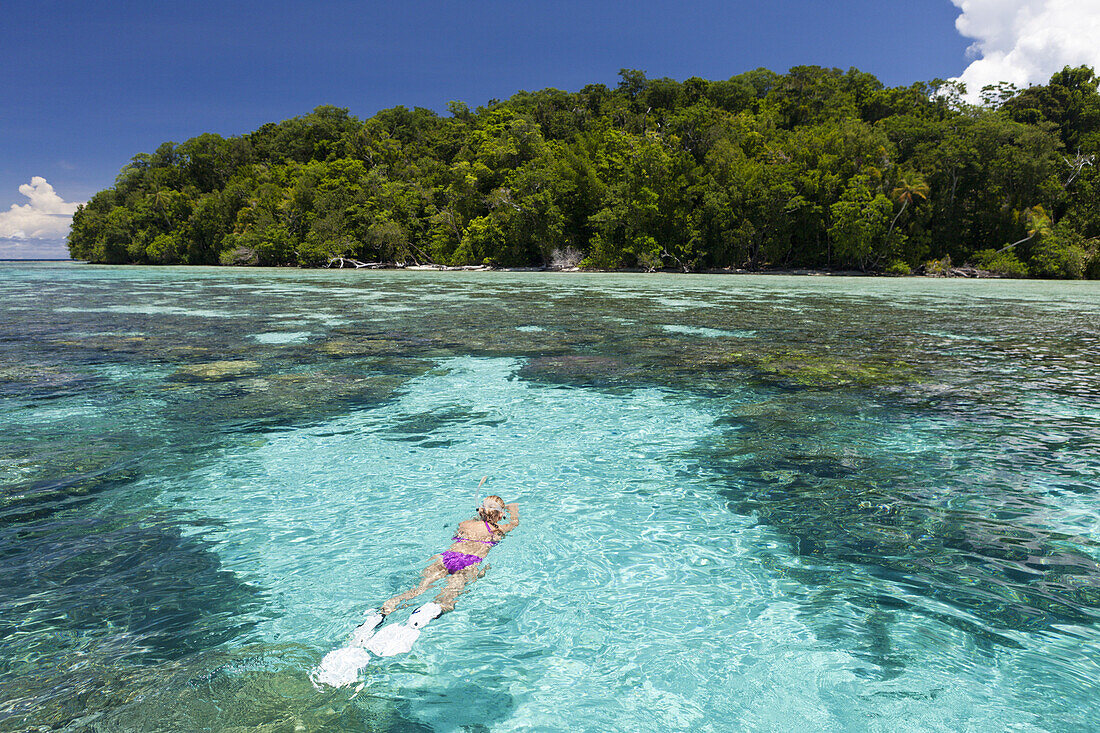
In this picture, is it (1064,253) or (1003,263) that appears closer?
(1064,253)

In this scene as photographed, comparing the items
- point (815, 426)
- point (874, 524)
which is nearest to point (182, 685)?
point (874, 524)

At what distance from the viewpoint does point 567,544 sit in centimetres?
406

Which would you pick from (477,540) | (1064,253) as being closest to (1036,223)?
(1064,253)

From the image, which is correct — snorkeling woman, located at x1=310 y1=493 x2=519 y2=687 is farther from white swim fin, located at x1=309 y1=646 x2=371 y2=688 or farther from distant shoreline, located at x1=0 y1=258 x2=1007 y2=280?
distant shoreline, located at x1=0 y1=258 x2=1007 y2=280

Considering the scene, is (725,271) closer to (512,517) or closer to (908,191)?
(908,191)

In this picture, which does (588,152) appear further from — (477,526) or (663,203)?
(477,526)

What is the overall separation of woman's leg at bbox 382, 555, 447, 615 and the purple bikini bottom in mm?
44

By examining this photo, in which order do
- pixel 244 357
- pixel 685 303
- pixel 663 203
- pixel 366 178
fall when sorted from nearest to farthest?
pixel 244 357, pixel 685 303, pixel 663 203, pixel 366 178

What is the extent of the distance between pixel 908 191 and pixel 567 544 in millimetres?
53033

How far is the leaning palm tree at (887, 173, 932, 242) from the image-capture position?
44.4 meters


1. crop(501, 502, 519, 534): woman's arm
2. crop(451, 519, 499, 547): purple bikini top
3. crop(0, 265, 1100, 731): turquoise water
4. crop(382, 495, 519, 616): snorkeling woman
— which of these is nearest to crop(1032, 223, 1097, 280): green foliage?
crop(0, 265, 1100, 731): turquoise water

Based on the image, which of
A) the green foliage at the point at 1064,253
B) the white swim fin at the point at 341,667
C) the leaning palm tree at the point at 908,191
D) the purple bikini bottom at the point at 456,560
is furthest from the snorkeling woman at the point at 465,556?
the green foliage at the point at 1064,253

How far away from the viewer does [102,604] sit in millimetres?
3170

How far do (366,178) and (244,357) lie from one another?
204ft
